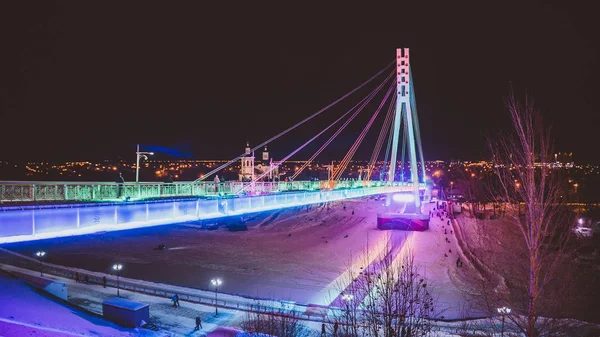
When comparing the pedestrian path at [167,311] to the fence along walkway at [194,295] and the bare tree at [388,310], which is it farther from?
the bare tree at [388,310]

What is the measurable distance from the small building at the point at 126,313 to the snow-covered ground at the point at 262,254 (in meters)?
5.64

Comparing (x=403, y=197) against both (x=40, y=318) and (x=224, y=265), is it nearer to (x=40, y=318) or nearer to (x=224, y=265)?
(x=224, y=265)

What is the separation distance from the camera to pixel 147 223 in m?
12.4

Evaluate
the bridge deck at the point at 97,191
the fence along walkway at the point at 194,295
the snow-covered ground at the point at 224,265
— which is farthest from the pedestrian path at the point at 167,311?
the bridge deck at the point at 97,191

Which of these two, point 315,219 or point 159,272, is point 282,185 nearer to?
point 159,272

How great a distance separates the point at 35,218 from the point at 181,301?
9534 millimetres

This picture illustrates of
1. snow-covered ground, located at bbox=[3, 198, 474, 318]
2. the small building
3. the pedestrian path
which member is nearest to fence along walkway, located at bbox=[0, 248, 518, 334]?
the pedestrian path

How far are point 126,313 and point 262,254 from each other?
15334mm

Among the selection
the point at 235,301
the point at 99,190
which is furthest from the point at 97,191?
the point at 235,301

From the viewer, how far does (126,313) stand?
14820 millimetres

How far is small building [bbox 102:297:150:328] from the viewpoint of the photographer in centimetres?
1465

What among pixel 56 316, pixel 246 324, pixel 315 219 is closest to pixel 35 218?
pixel 56 316

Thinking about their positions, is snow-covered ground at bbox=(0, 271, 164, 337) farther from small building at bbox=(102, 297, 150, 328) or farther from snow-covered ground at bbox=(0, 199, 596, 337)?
small building at bbox=(102, 297, 150, 328)

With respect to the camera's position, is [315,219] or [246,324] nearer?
[246,324]
